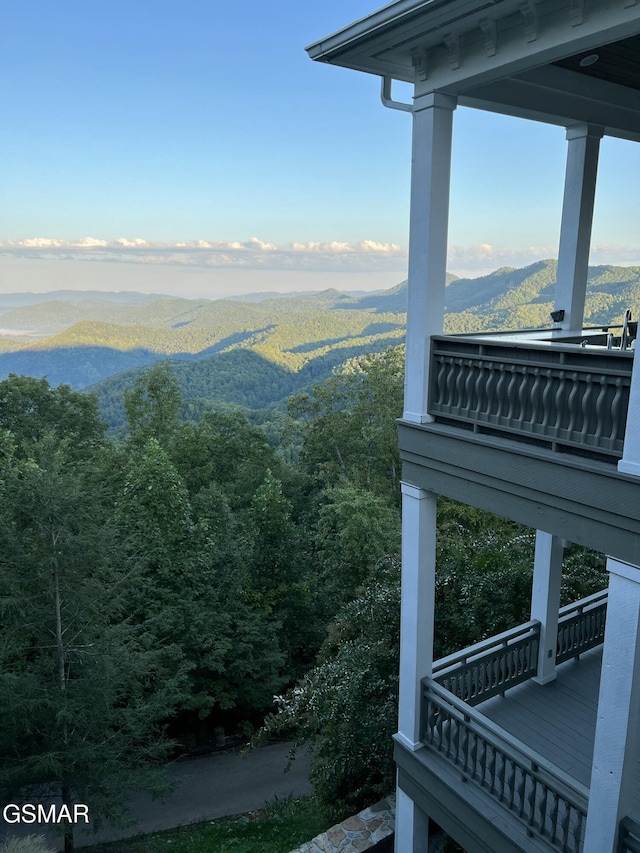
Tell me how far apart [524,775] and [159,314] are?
192505 millimetres

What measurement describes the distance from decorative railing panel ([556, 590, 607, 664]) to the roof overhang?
500cm

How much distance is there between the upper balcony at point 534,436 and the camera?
3.35m

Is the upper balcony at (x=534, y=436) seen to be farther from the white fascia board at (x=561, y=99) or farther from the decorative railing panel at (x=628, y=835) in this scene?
the white fascia board at (x=561, y=99)

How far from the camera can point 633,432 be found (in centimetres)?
316

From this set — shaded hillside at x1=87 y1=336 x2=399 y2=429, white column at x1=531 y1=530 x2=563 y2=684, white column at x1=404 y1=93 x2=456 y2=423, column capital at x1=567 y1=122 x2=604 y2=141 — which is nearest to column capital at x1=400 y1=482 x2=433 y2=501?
white column at x1=404 y1=93 x2=456 y2=423

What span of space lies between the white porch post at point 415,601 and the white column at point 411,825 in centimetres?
11

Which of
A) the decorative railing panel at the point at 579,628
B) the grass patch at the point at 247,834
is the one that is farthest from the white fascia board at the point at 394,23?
the grass patch at the point at 247,834

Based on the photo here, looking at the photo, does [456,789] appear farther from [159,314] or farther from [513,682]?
[159,314]

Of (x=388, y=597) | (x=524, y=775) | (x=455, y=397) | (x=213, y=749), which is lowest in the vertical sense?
(x=213, y=749)

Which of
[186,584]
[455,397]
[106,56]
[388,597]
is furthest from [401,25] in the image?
[106,56]

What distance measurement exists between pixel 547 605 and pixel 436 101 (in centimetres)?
492

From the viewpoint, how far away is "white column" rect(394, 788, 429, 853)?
5.32 meters

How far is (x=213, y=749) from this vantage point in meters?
15.1

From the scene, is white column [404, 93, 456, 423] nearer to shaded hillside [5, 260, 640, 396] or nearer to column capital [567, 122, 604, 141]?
column capital [567, 122, 604, 141]
